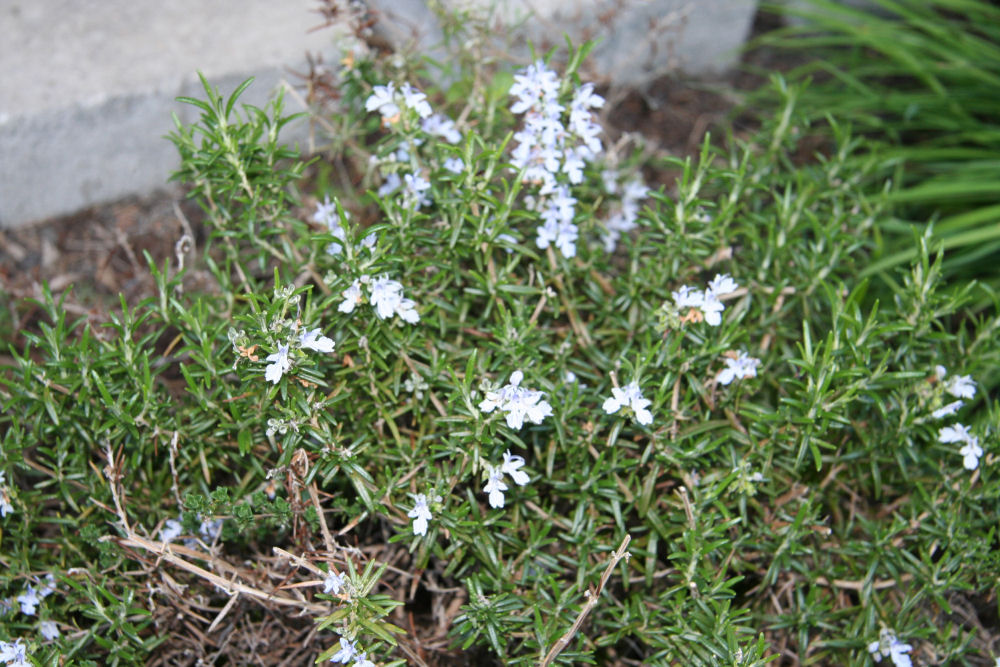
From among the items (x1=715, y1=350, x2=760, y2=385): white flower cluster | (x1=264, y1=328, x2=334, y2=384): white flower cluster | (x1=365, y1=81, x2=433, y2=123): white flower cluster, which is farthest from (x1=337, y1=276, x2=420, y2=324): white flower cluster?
(x1=715, y1=350, x2=760, y2=385): white flower cluster

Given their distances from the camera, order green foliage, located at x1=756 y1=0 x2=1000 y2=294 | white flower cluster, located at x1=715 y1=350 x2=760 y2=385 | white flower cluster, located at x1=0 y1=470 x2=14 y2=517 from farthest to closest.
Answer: green foliage, located at x1=756 y1=0 x2=1000 y2=294 → white flower cluster, located at x1=715 y1=350 x2=760 y2=385 → white flower cluster, located at x1=0 y1=470 x2=14 y2=517

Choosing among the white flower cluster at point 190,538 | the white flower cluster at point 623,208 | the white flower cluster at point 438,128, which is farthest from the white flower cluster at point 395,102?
the white flower cluster at point 190,538

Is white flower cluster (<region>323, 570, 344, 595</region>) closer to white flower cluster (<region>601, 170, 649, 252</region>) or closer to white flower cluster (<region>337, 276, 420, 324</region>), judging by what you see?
white flower cluster (<region>337, 276, 420, 324</region>)

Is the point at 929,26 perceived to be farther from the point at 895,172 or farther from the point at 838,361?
the point at 838,361

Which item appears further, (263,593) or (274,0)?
(274,0)

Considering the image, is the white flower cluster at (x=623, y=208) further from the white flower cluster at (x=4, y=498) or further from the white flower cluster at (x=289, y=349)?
the white flower cluster at (x=4, y=498)

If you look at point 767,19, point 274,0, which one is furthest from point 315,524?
point 767,19
